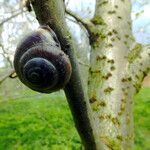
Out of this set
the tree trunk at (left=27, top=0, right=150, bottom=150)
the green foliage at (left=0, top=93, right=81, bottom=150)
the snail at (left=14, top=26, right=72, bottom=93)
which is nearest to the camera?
the snail at (left=14, top=26, right=72, bottom=93)

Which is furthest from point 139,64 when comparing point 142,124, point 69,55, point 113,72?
point 142,124

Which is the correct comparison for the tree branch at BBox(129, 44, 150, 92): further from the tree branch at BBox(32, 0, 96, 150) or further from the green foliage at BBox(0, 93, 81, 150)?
the green foliage at BBox(0, 93, 81, 150)

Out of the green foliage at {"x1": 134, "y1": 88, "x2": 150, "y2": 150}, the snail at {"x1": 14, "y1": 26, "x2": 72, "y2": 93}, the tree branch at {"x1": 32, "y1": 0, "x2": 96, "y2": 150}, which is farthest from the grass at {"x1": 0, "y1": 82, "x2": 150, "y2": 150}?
the snail at {"x1": 14, "y1": 26, "x2": 72, "y2": 93}

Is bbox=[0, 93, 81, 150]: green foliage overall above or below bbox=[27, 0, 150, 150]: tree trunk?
below

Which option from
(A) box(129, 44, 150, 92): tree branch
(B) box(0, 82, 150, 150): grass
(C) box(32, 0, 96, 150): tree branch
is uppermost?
(C) box(32, 0, 96, 150): tree branch

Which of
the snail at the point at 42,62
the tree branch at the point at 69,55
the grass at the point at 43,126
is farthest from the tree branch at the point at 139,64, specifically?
the grass at the point at 43,126

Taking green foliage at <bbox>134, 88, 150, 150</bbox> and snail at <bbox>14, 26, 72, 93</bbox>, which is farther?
green foliage at <bbox>134, 88, 150, 150</bbox>

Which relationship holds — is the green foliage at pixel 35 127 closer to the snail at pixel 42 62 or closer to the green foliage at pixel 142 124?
the green foliage at pixel 142 124
